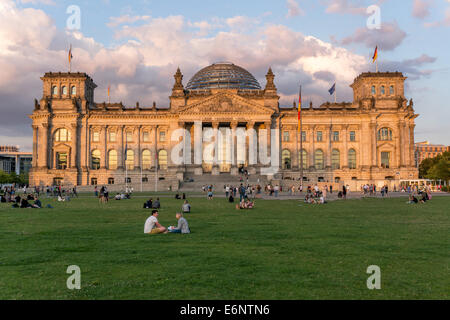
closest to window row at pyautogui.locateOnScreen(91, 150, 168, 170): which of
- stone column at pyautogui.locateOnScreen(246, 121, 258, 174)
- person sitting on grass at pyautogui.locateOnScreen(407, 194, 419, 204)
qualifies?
stone column at pyautogui.locateOnScreen(246, 121, 258, 174)

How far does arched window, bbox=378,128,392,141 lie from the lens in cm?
8725

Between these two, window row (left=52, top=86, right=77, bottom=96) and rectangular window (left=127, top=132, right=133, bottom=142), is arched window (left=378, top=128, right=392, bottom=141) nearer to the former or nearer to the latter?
rectangular window (left=127, top=132, right=133, bottom=142)

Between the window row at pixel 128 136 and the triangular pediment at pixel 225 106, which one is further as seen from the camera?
the window row at pixel 128 136

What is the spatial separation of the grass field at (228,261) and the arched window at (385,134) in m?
72.1

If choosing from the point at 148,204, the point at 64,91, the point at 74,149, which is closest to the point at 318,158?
the point at 74,149

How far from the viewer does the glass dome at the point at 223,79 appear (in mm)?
99188

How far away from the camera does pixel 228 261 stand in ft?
36.9

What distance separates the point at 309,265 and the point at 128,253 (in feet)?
18.1

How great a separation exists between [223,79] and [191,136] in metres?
21.2

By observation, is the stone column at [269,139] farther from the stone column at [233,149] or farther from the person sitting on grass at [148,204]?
the person sitting on grass at [148,204]
